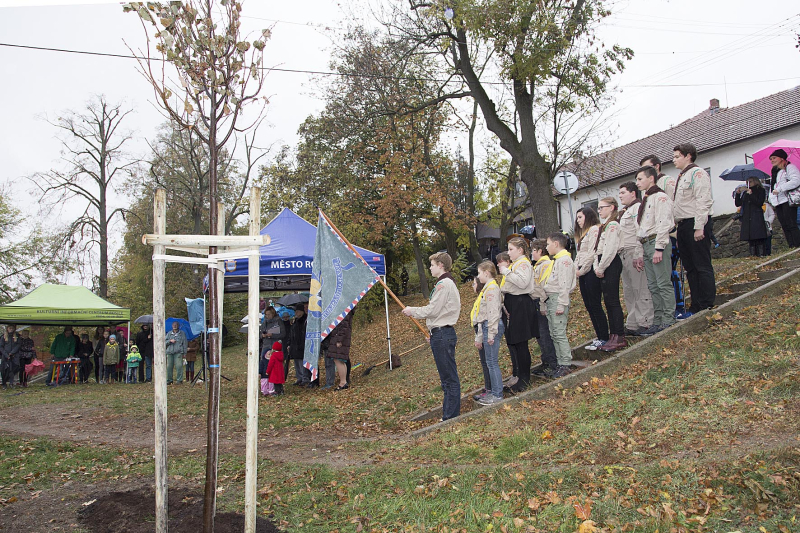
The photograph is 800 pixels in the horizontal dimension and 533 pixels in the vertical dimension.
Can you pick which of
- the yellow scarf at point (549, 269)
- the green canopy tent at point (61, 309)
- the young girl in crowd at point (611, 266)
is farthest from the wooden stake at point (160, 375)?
the green canopy tent at point (61, 309)

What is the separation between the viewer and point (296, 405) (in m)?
10.0

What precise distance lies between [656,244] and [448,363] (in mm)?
2992

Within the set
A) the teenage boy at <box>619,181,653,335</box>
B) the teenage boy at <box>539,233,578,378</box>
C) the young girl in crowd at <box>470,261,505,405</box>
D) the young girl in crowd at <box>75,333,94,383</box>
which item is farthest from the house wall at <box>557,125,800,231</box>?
the young girl in crowd at <box>75,333,94,383</box>

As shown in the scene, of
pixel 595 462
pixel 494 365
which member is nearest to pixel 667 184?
pixel 494 365

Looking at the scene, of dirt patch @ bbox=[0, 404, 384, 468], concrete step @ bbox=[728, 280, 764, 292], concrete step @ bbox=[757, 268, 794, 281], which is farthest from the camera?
concrete step @ bbox=[757, 268, 794, 281]

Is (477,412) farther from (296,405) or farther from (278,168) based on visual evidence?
(278,168)

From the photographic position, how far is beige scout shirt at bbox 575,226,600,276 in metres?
7.57

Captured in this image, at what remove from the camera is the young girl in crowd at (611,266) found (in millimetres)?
7262

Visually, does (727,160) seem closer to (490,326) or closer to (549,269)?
(549,269)

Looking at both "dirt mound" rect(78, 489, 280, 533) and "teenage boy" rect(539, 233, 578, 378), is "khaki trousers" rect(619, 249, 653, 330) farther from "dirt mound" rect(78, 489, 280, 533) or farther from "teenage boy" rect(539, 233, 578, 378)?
"dirt mound" rect(78, 489, 280, 533)

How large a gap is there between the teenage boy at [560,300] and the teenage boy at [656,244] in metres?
0.93

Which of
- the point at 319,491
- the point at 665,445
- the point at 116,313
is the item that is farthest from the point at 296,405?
the point at 116,313

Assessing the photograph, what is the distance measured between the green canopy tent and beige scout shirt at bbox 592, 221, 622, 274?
15865 millimetres

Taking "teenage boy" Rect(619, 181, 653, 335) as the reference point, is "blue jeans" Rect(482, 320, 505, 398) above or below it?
below
